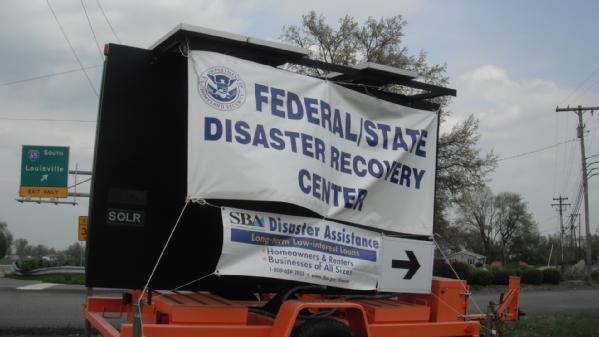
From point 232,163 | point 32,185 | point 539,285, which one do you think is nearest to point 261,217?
point 232,163

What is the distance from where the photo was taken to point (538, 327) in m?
12.4

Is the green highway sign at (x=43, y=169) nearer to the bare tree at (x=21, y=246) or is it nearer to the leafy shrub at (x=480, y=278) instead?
the leafy shrub at (x=480, y=278)

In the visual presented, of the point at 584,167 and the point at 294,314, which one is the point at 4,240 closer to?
the point at 584,167

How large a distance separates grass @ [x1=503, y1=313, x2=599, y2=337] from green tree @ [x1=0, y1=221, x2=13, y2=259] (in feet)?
299

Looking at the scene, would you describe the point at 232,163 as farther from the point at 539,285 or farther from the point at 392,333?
the point at 539,285

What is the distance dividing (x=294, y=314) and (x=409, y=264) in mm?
A: 1715

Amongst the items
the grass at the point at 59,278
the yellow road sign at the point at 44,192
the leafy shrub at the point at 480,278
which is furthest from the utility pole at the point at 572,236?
the grass at the point at 59,278

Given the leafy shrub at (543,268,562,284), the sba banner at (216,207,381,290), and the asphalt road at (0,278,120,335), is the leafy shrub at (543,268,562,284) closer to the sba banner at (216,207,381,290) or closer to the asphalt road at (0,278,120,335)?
the asphalt road at (0,278,120,335)

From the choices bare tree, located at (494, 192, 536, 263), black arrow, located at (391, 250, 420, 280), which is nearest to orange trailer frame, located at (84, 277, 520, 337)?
black arrow, located at (391, 250, 420, 280)

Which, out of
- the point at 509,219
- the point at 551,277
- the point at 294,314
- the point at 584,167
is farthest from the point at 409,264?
the point at 509,219

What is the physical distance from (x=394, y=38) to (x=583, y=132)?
76.3 ft

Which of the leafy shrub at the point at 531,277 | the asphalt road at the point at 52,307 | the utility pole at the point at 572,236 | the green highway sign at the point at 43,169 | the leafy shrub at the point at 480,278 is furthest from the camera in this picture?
the utility pole at the point at 572,236

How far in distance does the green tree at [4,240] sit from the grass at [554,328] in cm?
9102

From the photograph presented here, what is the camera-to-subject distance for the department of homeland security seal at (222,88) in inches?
215
